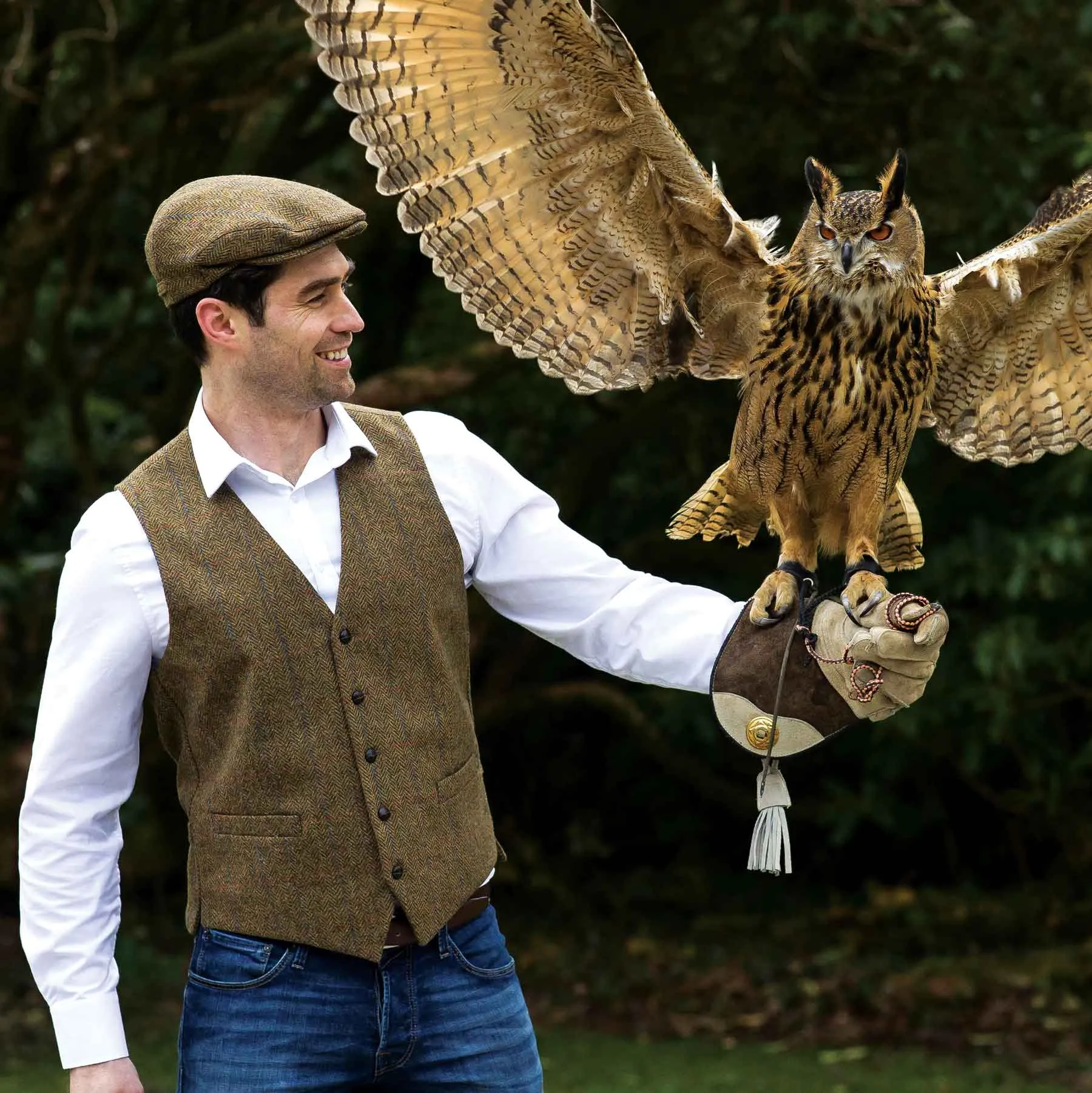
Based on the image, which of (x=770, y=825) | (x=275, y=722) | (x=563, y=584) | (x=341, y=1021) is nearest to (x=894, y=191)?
(x=563, y=584)

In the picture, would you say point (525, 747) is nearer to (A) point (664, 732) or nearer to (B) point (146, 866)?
(A) point (664, 732)

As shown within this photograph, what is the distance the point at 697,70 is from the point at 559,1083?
3.84 metres

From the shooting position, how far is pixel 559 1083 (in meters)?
5.79

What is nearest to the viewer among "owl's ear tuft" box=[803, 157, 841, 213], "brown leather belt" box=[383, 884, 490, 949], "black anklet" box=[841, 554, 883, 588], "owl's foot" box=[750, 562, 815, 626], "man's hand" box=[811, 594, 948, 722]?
"man's hand" box=[811, 594, 948, 722]

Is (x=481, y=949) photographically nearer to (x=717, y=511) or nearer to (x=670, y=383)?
(x=717, y=511)

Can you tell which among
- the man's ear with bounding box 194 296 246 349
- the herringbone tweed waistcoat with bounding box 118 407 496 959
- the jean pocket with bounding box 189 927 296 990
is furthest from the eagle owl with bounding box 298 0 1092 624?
the jean pocket with bounding box 189 927 296 990

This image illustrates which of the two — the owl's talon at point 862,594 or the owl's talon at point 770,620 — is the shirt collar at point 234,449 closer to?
the owl's talon at point 770,620

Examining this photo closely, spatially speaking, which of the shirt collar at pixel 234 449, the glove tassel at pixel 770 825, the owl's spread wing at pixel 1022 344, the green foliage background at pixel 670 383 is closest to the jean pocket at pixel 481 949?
the glove tassel at pixel 770 825

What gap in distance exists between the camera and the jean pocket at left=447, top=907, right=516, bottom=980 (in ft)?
6.95

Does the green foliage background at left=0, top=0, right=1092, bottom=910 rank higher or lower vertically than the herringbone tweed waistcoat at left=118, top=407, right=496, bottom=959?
higher

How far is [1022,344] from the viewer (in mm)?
2615

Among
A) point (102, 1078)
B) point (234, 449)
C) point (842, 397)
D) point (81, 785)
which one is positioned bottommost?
point (102, 1078)

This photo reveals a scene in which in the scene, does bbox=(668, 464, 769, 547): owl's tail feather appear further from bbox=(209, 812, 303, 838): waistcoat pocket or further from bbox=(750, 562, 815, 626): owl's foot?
bbox=(209, 812, 303, 838): waistcoat pocket

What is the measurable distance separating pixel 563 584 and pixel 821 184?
0.76 metres
